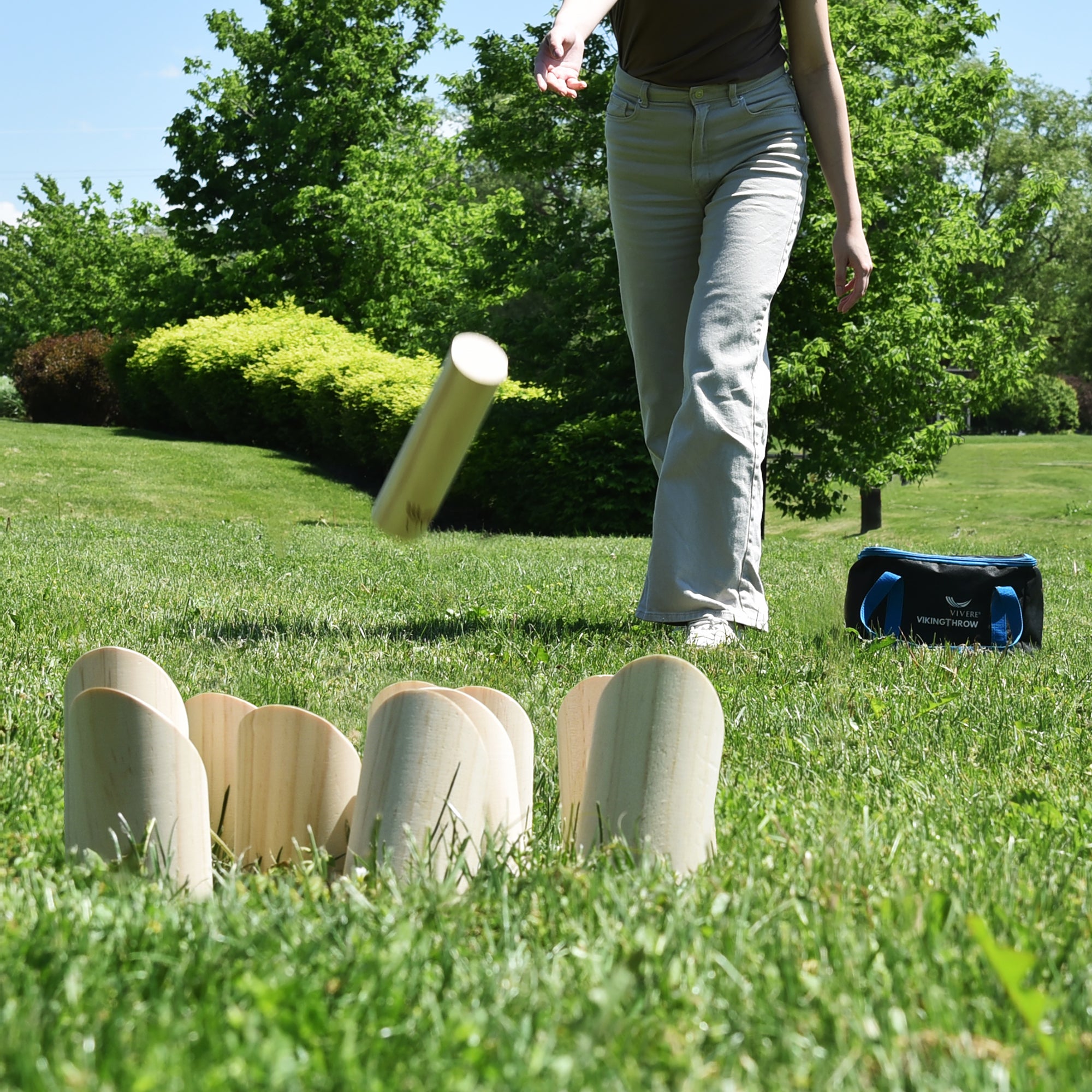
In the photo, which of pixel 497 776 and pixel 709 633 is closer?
pixel 497 776

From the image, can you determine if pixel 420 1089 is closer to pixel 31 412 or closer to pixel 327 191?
pixel 327 191

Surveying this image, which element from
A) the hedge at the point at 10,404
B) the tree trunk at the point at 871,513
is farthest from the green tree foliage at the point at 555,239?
the hedge at the point at 10,404

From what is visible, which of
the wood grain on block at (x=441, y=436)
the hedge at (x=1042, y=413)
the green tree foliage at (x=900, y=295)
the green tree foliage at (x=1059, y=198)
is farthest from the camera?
the hedge at (x=1042, y=413)

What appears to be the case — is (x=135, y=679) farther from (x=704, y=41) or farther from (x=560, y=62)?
(x=704, y=41)

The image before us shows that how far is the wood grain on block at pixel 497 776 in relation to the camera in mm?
1896

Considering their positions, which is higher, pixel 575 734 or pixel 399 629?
pixel 575 734

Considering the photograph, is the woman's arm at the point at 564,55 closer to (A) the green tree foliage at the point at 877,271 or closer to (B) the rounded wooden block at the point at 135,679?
(B) the rounded wooden block at the point at 135,679

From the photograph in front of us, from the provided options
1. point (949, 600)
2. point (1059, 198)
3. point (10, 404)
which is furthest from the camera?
point (1059, 198)

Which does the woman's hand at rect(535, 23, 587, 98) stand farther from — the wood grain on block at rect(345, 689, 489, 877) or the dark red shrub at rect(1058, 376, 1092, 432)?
the dark red shrub at rect(1058, 376, 1092, 432)

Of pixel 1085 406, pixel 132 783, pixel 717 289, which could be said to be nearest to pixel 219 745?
pixel 132 783

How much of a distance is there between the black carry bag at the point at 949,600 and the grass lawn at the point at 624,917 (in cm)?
24

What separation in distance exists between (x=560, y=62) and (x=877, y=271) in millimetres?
13814

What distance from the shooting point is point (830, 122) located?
3992 millimetres

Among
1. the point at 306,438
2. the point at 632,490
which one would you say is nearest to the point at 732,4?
the point at 632,490
